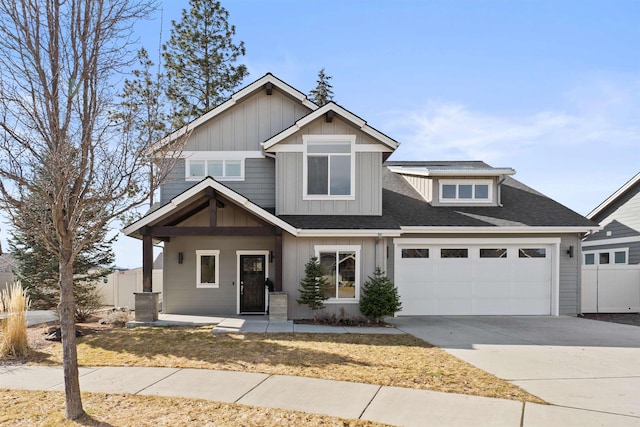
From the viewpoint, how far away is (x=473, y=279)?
48.4 feet

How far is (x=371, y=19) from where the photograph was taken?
467 inches

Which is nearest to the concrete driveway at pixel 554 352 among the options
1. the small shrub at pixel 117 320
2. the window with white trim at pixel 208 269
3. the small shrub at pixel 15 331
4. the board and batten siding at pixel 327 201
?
the board and batten siding at pixel 327 201

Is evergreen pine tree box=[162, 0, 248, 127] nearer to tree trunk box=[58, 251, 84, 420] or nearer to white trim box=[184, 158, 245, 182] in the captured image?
white trim box=[184, 158, 245, 182]

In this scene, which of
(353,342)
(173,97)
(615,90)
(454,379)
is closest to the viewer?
(454,379)

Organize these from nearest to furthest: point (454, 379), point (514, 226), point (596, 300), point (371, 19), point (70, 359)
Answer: point (70, 359) → point (454, 379) → point (371, 19) → point (514, 226) → point (596, 300)

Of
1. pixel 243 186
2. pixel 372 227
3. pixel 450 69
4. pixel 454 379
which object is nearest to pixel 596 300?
pixel 372 227

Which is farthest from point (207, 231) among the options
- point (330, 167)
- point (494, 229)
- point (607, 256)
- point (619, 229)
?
point (607, 256)

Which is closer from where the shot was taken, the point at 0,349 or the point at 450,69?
the point at 0,349

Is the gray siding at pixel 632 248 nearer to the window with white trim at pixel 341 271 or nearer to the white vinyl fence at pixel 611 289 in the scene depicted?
the white vinyl fence at pixel 611 289

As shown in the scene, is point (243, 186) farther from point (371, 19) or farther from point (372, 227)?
point (371, 19)

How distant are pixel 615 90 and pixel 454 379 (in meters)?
11.0

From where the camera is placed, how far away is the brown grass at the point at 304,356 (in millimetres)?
6832

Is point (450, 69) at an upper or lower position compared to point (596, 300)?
upper

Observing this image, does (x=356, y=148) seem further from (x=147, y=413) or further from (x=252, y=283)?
(x=147, y=413)
